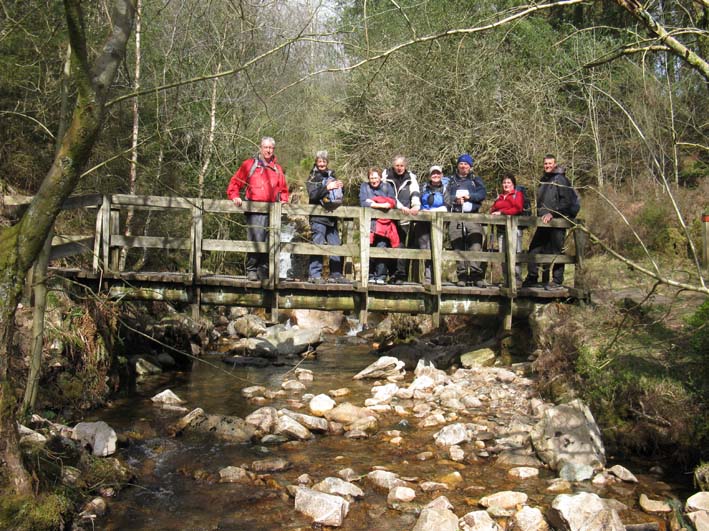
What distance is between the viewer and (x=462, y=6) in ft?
60.0

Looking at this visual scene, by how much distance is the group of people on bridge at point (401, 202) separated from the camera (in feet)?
32.5

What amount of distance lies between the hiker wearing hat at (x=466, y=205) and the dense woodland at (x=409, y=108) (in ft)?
4.26

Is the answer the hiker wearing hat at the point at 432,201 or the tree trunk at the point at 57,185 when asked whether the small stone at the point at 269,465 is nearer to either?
the tree trunk at the point at 57,185

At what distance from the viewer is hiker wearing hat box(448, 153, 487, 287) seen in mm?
10547

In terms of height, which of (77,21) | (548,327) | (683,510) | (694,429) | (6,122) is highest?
(6,122)

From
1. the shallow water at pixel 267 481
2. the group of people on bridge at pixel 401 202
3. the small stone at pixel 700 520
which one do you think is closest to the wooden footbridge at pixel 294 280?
the group of people on bridge at pixel 401 202

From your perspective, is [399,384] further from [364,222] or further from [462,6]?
[462,6]

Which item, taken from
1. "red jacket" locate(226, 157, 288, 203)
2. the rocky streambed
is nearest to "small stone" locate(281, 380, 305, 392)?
the rocky streambed

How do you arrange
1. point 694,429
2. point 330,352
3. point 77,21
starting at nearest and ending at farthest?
point 77,21, point 694,429, point 330,352

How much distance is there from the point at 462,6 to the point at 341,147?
18.1 feet

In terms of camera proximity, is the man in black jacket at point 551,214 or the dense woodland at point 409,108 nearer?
the man in black jacket at point 551,214

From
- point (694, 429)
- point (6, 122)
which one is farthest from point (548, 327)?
point (6, 122)

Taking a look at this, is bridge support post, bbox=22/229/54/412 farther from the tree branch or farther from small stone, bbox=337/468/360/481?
the tree branch

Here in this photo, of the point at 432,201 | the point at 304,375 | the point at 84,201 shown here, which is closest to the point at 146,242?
the point at 84,201
